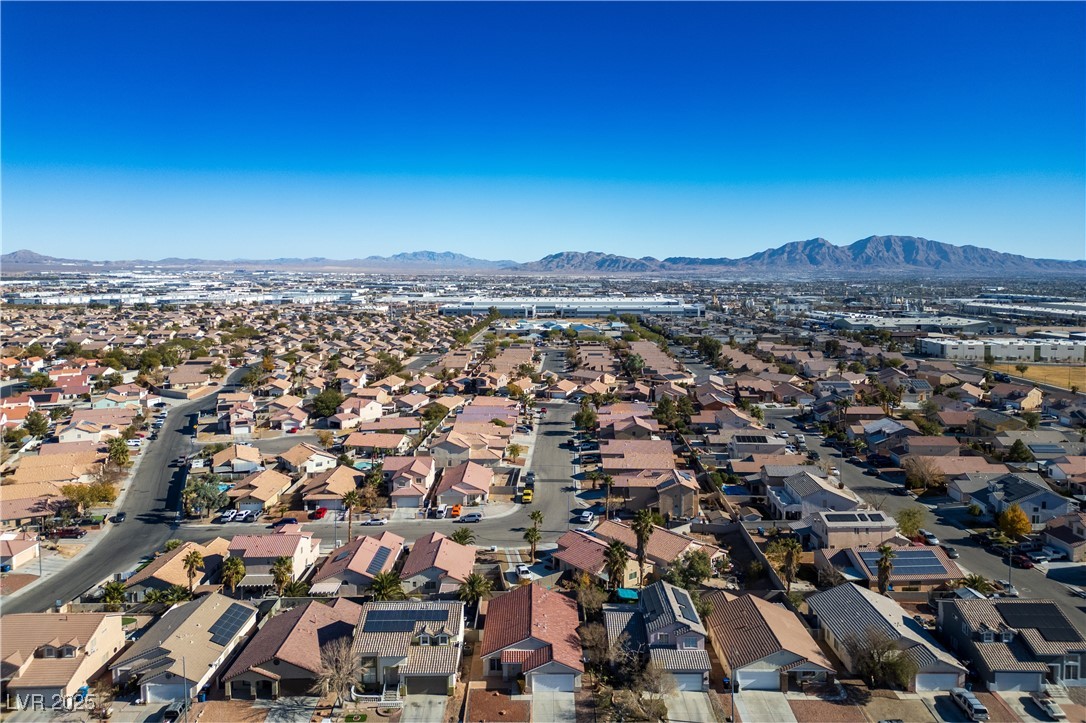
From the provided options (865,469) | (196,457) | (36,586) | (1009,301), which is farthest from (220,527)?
(1009,301)

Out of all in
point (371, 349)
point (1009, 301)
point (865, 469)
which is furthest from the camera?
point (1009, 301)

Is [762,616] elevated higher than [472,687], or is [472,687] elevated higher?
[762,616]

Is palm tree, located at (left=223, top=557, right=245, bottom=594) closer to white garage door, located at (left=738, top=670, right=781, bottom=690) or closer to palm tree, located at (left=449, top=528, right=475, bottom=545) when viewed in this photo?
palm tree, located at (left=449, top=528, right=475, bottom=545)

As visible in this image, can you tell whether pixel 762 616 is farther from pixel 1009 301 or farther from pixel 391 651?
pixel 1009 301

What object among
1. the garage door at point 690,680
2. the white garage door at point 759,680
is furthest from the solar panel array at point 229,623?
the white garage door at point 759,680

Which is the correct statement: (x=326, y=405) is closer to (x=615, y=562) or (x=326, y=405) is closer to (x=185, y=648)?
(x=185, y=648)

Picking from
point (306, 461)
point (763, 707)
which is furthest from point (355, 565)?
point (306, 461)
